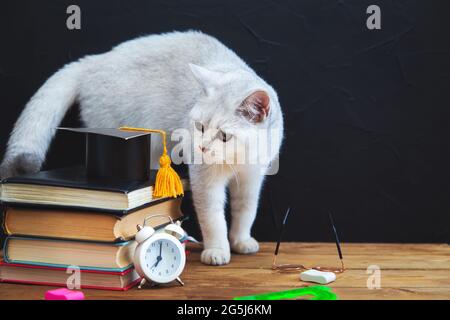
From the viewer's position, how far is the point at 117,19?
178cm

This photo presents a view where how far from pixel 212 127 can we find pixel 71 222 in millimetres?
447

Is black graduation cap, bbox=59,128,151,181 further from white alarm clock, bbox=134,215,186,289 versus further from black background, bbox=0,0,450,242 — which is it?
black background, bbox=0,0,450,242

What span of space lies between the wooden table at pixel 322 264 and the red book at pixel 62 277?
0.07 feet

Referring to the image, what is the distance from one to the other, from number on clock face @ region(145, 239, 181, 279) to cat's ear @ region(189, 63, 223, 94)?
1.56 feet

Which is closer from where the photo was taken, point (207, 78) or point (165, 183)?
point (165, 183)

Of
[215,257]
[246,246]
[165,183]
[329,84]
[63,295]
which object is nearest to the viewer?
[63,295]

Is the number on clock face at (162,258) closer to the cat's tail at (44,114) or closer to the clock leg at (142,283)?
the clock leg at (142,283)

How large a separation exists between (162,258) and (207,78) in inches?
21.5

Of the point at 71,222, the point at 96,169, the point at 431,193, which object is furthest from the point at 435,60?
the point at 71,222

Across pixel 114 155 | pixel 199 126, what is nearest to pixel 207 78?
pixel 199 126

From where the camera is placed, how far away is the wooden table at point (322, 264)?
128cm

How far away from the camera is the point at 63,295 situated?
47.1 inches

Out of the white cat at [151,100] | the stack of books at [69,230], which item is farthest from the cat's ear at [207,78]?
the stack of books at [69,230]

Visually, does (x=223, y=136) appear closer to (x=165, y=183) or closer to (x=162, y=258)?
(x=165, y=183)
